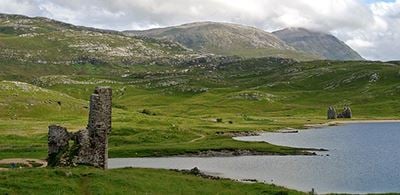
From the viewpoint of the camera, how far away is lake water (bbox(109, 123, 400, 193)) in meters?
78.0

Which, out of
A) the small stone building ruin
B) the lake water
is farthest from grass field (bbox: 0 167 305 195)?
the lake water

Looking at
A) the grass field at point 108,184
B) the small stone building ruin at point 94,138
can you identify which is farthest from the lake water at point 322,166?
the small stone building ruin at point 94,138

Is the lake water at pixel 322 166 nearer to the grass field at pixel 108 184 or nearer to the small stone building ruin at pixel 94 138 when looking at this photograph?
the grass field at pixel 108 184

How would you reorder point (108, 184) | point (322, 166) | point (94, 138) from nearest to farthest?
point (108, 184)
point (94, 138)
point (322, 166)

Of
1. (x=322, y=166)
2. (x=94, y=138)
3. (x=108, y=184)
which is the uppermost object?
(x=94, y=138)

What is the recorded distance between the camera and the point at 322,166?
9588cm

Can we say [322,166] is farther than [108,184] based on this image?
Yes

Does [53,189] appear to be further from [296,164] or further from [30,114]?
[30,114]

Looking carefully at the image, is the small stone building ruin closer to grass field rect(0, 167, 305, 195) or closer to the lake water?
grass field rect(0, 167, 305, 195)

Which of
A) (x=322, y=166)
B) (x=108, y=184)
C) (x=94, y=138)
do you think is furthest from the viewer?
(x=322, y=166)

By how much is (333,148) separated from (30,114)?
100 m

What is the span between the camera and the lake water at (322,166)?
→ 78000mm

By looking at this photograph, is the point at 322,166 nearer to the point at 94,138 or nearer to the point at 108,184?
the point at 94,138

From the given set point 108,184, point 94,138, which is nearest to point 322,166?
point 94,138
